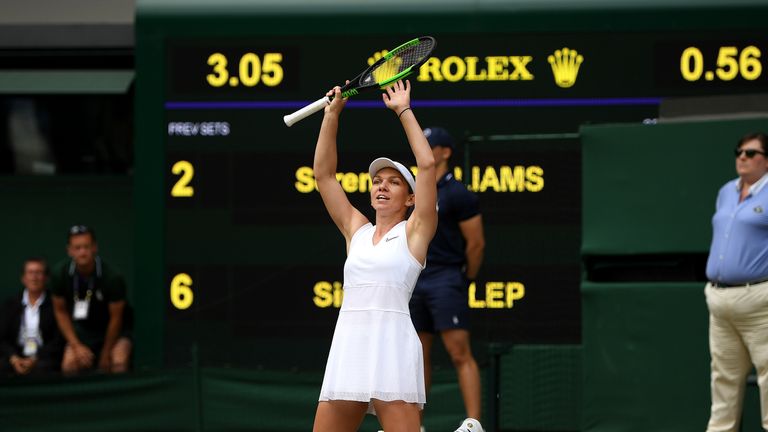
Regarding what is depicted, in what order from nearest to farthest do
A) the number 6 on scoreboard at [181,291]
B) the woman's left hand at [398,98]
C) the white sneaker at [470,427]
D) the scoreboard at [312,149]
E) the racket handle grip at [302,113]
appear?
the woman's left hand at [398,98] → the racket handle grip at [302,113] → the white sneaker at [470,427] → the scoreboard at [312,149] → the number 6 on scoreboard at [181,291]

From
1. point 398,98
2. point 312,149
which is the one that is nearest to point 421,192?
point 398,98

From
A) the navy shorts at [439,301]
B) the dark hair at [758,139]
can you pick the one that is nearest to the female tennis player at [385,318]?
the navy shorts at [439,301]

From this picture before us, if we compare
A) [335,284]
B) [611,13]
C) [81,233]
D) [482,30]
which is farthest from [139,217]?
[611,13]

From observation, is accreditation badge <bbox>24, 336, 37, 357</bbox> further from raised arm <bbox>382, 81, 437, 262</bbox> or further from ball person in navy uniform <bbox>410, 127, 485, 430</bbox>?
raised arm <bbox>382, 81, 437, 262</bbox>

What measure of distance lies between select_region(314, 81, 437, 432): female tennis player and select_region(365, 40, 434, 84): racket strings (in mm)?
282

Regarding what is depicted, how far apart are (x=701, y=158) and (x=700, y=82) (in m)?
1.07

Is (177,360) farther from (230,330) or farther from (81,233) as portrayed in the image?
(81,233)

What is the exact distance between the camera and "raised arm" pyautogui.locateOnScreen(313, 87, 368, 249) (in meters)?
6.11

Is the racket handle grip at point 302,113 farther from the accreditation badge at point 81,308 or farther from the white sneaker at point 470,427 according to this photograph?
the accreditation badge at point 81,308

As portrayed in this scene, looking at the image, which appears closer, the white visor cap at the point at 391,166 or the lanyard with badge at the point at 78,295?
the white visor cap at the point at 391,166

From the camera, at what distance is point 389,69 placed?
6297mm

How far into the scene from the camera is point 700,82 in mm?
9680

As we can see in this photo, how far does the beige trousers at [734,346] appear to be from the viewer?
7918 millimetres

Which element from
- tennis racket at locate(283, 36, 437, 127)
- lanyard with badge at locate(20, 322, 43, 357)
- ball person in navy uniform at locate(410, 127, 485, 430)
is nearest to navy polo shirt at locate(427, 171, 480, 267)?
ball person in navy uniform at locate(410, 127, 485, 430)
